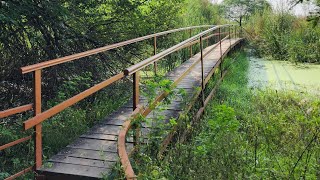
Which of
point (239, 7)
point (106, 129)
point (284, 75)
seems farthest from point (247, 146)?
point (239, 7)

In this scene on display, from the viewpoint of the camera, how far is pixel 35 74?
2783 millimetres

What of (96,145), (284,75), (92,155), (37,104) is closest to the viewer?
(37,104)

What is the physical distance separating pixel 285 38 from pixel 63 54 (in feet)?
30.9

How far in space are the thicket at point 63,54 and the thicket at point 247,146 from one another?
1375 mm

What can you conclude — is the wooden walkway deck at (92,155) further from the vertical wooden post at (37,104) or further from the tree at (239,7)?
the tree at (239,7)

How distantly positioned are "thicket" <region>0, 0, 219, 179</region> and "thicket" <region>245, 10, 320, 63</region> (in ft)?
20.2

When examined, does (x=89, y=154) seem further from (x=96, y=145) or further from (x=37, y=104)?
(x=37, y=104)

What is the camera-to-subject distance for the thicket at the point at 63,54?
4.42 m

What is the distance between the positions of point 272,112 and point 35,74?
4.14 m

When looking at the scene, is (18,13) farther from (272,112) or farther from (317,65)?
(317,65)

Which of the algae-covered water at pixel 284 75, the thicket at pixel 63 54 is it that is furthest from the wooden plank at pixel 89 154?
the algae-covered water at pixel 284 75

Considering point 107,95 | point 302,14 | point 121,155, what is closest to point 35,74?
point 121,155

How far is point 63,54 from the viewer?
546cm

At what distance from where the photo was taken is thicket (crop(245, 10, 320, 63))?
1215 cm
